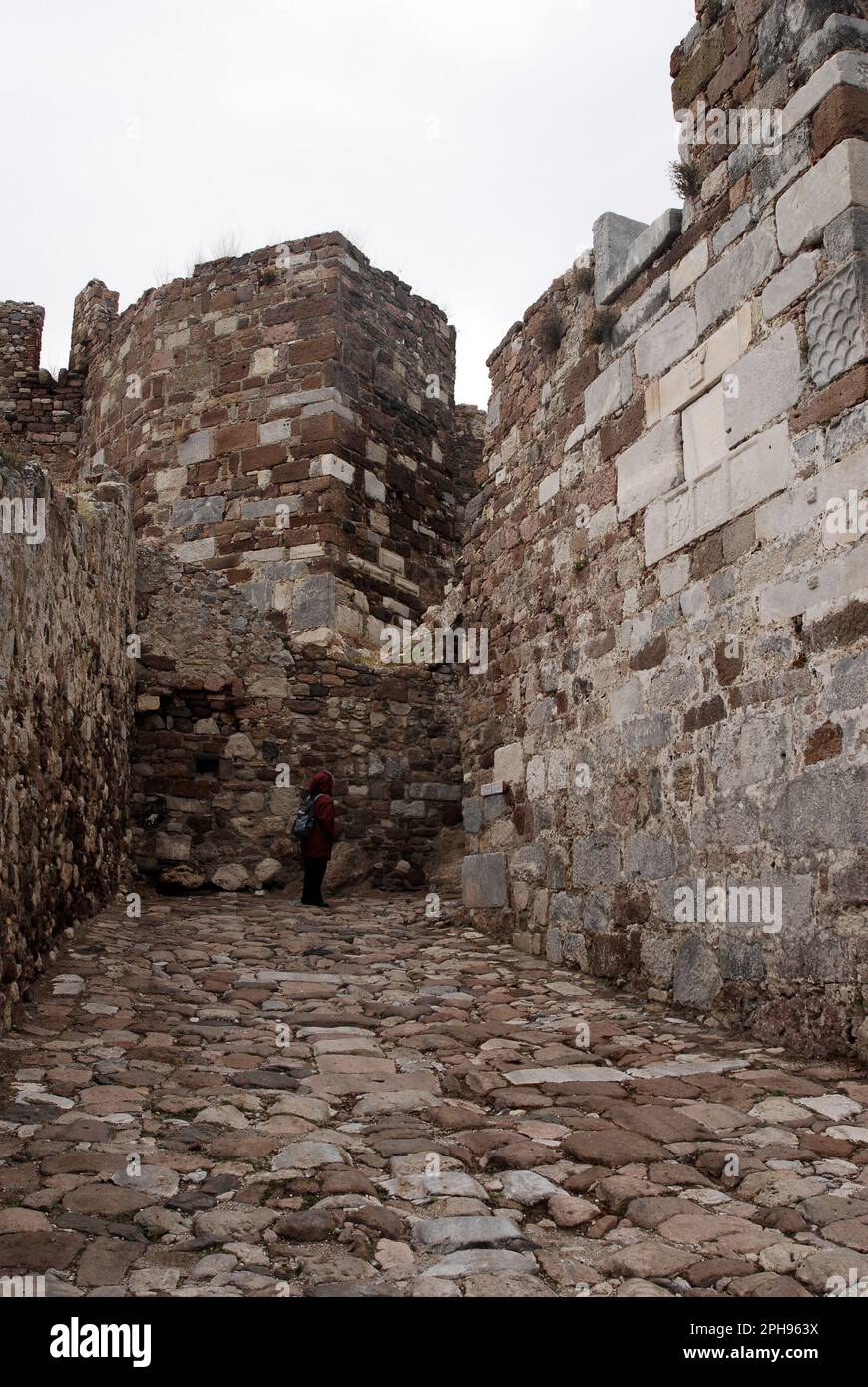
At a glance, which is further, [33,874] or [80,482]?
[80,482]

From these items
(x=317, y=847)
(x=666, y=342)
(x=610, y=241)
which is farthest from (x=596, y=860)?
(x=610, y=241)

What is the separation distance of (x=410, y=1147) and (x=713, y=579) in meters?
2.74

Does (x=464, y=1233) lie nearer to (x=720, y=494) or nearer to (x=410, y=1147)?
(x=410, y=1147)

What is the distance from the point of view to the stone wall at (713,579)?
3.88m

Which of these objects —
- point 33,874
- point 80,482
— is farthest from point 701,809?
point 80,482

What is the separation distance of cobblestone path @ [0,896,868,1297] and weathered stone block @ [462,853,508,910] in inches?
59.9

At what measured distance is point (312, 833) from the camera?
8.07 metres

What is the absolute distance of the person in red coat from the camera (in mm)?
8094

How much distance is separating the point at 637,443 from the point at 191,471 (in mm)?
6940

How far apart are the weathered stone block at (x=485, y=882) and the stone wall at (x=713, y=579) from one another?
0.12 ft

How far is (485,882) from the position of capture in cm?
692

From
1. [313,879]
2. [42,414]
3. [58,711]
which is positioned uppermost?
[42,414]

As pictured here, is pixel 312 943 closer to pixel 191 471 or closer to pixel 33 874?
pixel 33 874

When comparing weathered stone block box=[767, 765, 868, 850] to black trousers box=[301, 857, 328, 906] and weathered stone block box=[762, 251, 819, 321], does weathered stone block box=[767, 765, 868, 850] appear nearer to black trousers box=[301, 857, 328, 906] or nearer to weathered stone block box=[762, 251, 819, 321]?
weathered stone block box=[762, 251, 819, 321]
